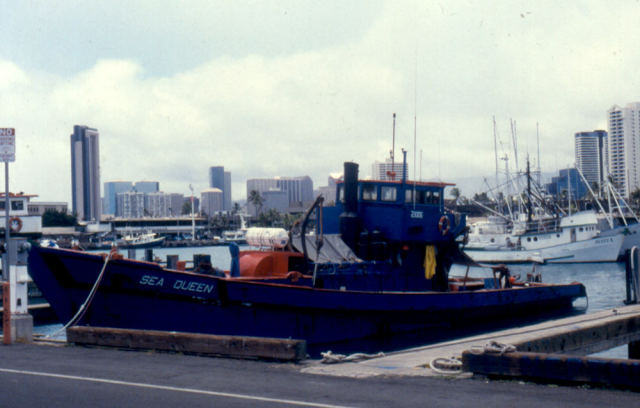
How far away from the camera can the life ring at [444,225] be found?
2183 centimetres

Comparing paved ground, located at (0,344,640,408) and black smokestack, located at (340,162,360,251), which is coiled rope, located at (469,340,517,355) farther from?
black smokestack, located at (340,162,360,251)

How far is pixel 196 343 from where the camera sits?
11758mm

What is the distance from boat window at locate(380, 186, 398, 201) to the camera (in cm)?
2106

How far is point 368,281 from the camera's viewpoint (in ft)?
67.7

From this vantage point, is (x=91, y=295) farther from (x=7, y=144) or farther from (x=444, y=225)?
(x=444, y=225)

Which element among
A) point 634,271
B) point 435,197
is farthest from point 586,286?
point 435,197

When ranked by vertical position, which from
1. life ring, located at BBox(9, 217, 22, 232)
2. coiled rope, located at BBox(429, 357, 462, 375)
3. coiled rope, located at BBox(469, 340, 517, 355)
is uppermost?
life ring, located at BBox(9, 217, 22, 232)

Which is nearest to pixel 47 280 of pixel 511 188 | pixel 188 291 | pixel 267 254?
pixel 188 291

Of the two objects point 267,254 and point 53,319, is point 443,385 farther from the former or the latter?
point 53,319

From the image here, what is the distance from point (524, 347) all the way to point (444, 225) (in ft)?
36.2

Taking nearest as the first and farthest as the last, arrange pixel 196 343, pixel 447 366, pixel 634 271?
pixel 447 366 < pixel 196 343 < pixel 634 271

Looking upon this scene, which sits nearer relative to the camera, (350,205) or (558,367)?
(558,367)

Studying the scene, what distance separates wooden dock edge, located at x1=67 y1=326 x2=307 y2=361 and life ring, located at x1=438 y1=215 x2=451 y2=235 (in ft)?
38.2

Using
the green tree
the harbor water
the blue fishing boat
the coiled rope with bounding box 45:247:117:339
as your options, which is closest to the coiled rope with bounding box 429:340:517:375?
the blue fishing boat
